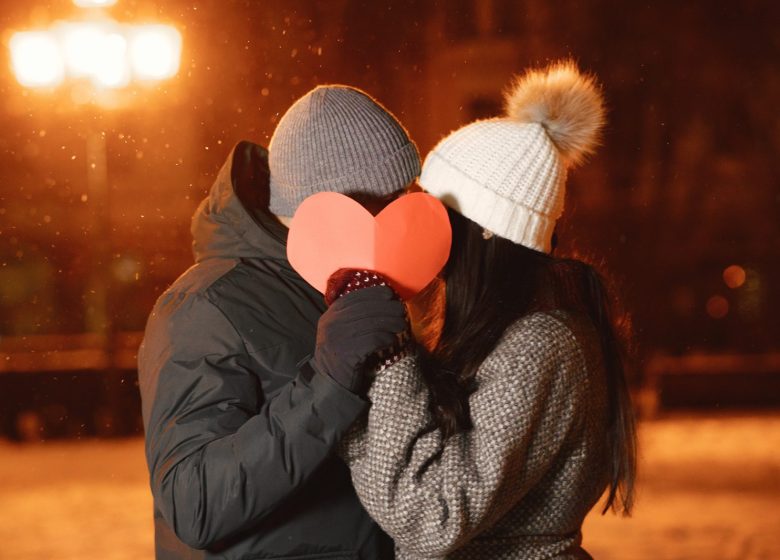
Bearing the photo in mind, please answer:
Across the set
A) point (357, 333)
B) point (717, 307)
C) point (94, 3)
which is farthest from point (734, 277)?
point (357, 333)

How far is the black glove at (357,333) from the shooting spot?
1.48 m

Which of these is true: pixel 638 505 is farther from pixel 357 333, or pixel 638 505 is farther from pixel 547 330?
pixel 357 333

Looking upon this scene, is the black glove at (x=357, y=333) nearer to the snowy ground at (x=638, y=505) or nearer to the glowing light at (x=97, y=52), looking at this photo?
the snowy ground at (x=638, y=505)

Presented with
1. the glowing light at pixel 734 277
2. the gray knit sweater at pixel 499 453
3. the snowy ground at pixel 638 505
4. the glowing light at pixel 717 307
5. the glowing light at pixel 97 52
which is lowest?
the glowing light at pixel 717 307

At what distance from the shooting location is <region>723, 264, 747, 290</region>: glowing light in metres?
14.6

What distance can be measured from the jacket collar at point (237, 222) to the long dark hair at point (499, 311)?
1.18ft

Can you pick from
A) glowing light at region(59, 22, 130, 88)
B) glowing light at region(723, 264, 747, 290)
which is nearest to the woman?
glowing light at region(59, 22, 130, 88)

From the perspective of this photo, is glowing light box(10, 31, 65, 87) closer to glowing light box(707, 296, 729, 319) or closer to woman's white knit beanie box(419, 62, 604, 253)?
woman's white knit beanie box(419, 62, 604, 253)

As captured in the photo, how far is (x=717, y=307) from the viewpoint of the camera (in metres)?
14.0

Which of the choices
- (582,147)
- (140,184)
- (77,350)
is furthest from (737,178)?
(582,147)

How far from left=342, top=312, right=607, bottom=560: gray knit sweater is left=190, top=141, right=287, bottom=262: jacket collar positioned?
1.55 feet

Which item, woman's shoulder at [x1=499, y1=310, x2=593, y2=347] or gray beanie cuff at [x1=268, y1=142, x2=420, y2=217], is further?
gray beanie cuff at [x1=268, y1=142, x2=420, y2=217]

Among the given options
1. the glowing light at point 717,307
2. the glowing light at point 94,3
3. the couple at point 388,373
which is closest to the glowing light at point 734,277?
the glowing light at point 717,307

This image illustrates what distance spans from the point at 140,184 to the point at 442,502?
63.4ft
